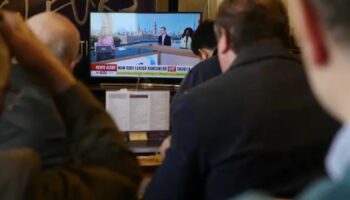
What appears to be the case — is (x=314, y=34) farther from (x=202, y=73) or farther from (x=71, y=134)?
(x=202, y=73)

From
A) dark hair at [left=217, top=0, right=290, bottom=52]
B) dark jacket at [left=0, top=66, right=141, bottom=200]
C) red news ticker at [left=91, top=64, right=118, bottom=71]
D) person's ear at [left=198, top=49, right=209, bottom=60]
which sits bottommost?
red news ticker at [left=91, top=64, right=118, bottom=71]

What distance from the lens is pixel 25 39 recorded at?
110 cm

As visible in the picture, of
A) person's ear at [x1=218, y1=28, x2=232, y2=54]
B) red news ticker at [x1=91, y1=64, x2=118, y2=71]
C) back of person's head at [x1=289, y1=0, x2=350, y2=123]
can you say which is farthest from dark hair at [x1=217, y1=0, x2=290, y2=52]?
red news ticker at [x1=91, y1=64, x2=118, y2=71]

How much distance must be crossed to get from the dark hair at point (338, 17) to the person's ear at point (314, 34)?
0.6 inches

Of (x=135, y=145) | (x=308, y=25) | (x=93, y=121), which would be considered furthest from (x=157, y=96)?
(x=308, y=25)

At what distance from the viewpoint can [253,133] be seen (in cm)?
161

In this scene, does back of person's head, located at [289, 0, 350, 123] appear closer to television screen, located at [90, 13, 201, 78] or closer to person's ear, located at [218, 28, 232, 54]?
person's ear, located at [218, 28, 232, 54]

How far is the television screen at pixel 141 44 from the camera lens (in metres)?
4.65

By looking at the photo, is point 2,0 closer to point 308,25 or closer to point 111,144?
point 111,144

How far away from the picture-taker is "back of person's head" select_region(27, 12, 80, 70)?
1898 millimetres

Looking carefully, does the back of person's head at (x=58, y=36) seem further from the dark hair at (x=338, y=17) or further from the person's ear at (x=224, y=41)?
the dark hair at (x=338, y=17)

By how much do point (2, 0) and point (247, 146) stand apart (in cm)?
348

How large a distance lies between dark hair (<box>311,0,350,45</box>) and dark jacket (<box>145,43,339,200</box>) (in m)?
1.09

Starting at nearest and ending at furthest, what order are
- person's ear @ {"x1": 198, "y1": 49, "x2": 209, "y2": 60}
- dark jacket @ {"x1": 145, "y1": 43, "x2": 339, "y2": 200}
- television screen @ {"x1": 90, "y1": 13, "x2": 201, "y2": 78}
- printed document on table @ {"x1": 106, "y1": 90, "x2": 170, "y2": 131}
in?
1. dark jacket @ {"x1": 145, "y1": 43, "x2": 339, "y2": 200}
2. printed document on table @ {"x1": 106, "y1": 90, "x2": 170, "y2": 131}
3. person's ear @ {"x1": 198, "y1": 49, "x2": 209, "y2": 60}
4. television screen @ {"x1": 90, "y1": 13, "x2": 201, "y2": 78}
